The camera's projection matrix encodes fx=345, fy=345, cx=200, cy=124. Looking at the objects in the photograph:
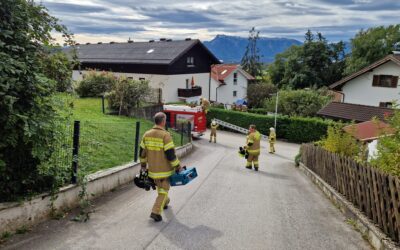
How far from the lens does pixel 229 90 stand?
5362cm

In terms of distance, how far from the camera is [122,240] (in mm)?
5238

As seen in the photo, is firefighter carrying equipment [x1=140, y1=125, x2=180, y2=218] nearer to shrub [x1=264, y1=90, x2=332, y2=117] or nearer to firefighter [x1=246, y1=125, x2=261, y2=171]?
firefighter [x1=246, y1=125, x2=261, y2=171]

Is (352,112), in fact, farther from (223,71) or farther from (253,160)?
(223,71)

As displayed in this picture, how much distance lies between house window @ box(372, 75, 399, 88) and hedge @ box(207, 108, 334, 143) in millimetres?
6129

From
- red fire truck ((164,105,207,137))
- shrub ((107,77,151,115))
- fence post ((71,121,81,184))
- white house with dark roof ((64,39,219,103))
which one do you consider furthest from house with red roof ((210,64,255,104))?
fence post ((71,121,81,184))

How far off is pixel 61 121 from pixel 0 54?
148 centimetres

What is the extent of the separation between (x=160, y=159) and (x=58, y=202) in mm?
1916

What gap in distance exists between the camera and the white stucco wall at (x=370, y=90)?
1170 inches

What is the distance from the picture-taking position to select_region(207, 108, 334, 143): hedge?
2961cm

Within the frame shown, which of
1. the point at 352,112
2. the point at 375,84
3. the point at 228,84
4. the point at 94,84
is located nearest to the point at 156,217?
the point at 352,112

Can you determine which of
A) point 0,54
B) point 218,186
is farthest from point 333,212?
point 0,54

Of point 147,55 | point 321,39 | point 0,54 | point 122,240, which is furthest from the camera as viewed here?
point 321,39

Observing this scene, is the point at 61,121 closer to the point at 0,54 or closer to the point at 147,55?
the point at 0,54

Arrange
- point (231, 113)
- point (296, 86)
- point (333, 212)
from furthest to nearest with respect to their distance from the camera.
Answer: point (296, 86), point (231, 113), point (333, 212)
